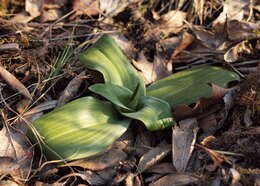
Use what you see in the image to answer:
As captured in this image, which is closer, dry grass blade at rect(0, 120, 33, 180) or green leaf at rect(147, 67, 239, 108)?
dry grass blade at rect(0, 120, 33, 180)

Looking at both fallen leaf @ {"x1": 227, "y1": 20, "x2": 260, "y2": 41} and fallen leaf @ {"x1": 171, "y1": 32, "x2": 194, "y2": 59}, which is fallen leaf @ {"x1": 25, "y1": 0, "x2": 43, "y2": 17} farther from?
fallen leaf @ {"x1": 227, "y1": 20, "x2": 260, "y2": 41}

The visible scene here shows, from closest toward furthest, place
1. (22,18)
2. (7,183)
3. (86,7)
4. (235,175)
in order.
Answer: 1. (235,175)
2. (7,183)
3. (22,18)
4. (86,7)

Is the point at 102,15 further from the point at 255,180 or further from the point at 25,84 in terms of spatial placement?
the point at 255,180

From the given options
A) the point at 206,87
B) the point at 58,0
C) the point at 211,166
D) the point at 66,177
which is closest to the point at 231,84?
the point at 206,87

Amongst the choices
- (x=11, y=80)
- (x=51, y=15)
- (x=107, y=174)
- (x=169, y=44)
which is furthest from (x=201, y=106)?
(x=51, y=15)

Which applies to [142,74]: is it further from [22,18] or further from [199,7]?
[22,18]

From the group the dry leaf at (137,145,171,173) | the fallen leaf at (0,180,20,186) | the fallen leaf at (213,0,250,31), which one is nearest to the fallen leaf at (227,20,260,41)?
the fallen leaf at (213,0,250,31)

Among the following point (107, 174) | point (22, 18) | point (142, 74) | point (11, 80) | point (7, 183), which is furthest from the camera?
point (22, 18)
